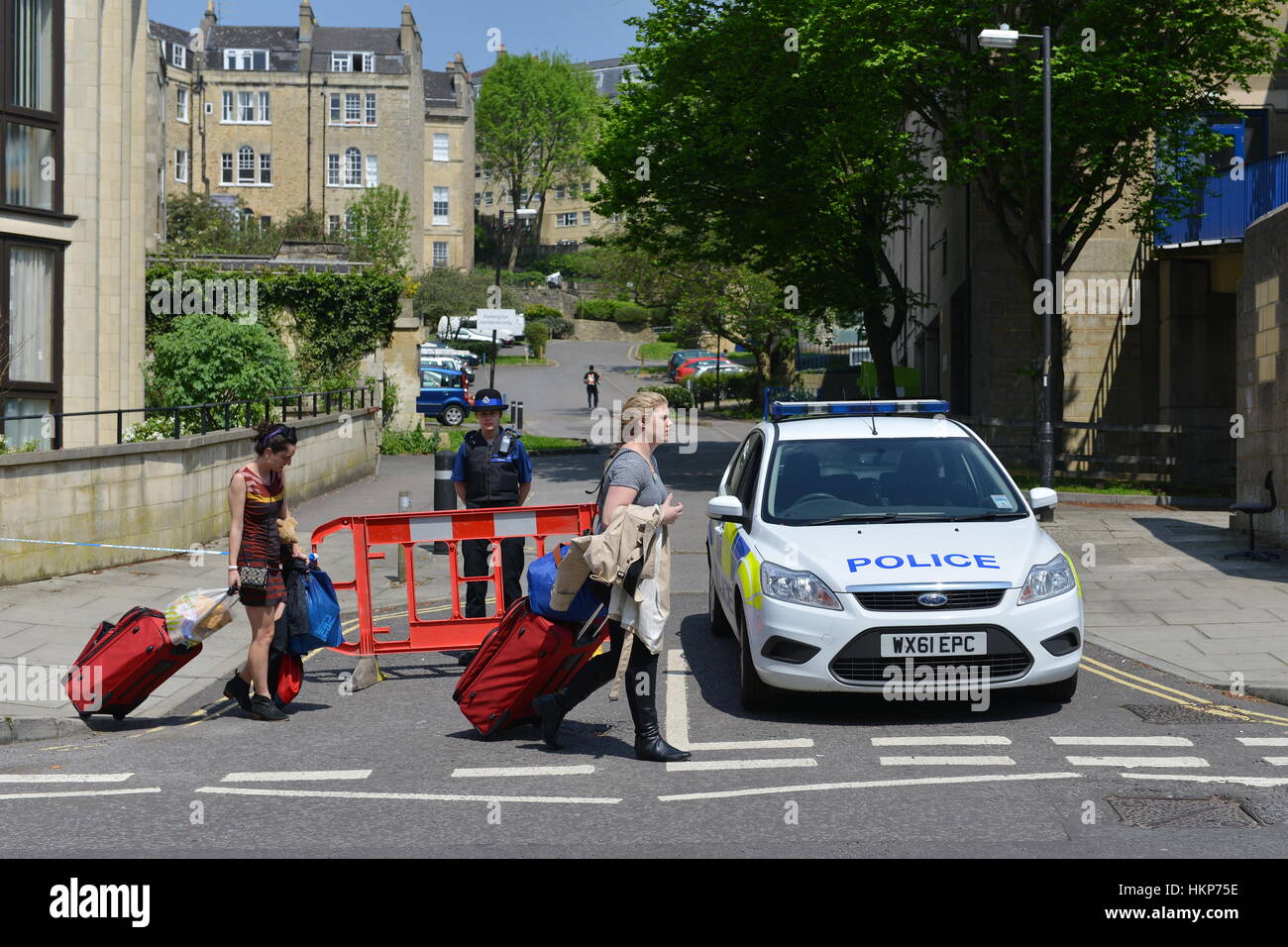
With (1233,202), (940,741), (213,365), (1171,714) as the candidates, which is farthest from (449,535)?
(1233,202)

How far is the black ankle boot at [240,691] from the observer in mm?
9117

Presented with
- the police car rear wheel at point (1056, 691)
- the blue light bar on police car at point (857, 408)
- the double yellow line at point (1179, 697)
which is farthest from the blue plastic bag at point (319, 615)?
the double yellow line at point (1179, 697)

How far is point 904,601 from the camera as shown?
8258 mm

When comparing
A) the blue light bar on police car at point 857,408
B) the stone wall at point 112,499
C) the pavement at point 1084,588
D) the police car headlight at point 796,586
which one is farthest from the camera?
the stone wall at point 112,499

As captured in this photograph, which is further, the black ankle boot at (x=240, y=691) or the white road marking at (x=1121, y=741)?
the black ankle boot at (x=240, y=691)

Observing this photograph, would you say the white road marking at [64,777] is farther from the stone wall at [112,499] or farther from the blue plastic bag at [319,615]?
the stone wall at [112,499]

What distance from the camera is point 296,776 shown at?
24.4 ft

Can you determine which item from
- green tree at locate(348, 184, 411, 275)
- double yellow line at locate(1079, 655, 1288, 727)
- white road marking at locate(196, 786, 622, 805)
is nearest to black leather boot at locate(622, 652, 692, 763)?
white road marking at locate(196, 786, 622, 805)

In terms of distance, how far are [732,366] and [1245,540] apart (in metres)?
49.1

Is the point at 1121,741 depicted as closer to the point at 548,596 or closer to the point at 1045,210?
the point at 548,596

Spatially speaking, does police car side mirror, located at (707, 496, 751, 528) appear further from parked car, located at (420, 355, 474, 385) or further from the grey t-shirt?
parked car, located at (420, 355, 474, 385)

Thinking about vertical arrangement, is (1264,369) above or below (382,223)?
below

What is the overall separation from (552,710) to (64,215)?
15105 millimetres
